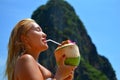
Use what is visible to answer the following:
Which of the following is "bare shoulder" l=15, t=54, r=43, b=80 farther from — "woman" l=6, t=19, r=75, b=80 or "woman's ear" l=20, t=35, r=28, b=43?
"woman's ear" l=20, t=35, r=28, b=43

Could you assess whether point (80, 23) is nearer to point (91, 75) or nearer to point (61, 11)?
point (61, 11)

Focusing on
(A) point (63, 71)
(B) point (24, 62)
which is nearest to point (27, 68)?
(B) point (24, 62)

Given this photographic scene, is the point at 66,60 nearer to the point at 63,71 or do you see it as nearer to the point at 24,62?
the point at 63,71

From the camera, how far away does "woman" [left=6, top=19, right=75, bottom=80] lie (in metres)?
2.12

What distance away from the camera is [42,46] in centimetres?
225

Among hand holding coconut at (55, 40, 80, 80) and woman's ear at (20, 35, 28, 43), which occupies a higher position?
woman's ear at (20, 35, 28, 43)

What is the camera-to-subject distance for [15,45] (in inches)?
89.2

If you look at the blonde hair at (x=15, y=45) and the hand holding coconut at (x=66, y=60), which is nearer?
the hand holding coconut at (x=66, y=60)

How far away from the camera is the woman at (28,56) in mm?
2123

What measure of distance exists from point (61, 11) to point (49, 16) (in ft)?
9.29

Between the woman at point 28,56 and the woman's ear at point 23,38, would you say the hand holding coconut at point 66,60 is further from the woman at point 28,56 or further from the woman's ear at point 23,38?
the woman's ear at point 23,38

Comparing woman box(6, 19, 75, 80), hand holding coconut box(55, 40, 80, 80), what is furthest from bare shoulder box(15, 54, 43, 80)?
hand holding coconut box(55, 40, 80, 80)

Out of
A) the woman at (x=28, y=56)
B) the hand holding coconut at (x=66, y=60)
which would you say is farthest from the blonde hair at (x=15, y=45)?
the hand holding coconut at (x=66, y=60)

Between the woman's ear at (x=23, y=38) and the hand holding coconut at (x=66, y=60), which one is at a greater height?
the woman's ear at (x=23, y=38)
